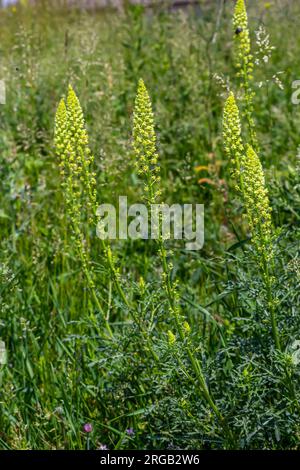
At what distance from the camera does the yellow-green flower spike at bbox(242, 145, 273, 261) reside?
1875 mm

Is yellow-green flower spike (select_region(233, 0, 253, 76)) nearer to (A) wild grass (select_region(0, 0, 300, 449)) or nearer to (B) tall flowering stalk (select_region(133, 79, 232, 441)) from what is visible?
(A) wild grass (select_region(0, 0, 300, 449))

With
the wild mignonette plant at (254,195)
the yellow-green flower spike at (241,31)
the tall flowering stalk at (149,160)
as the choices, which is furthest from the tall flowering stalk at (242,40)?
the tall flowering stalk at (149,160)

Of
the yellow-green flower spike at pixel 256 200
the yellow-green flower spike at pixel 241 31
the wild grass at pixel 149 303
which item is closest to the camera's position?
the yellow-green flower spike at pixel 256 200

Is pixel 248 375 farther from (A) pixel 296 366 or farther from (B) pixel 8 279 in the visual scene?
(B) pixel 8 279

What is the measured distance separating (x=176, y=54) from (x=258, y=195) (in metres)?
3.60

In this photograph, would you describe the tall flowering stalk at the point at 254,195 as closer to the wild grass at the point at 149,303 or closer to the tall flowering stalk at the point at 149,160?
the wild grass at the point at 149,303

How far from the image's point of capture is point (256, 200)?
6.30ft

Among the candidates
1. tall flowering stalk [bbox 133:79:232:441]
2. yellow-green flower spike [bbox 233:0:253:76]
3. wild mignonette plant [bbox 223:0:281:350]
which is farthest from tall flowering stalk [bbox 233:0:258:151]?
tall flowering stalk [bbox 133:79:232:441]

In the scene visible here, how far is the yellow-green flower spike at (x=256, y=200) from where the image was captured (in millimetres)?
1875

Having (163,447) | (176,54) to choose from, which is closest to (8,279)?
(163,447)

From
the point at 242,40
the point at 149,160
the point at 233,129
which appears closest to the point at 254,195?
the point at 233,129

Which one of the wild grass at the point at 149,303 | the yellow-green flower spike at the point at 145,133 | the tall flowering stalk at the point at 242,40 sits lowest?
the wild grass at the point at 149,303

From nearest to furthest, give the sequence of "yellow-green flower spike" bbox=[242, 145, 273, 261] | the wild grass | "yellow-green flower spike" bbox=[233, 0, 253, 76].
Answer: "yellow-green flower spike" bbox=[242, 145, 273, 261]
the wild grass
"yellow-green flower spike" bbox=[233, 0, 253, 76]
